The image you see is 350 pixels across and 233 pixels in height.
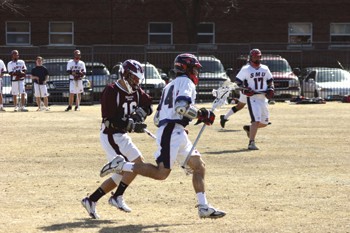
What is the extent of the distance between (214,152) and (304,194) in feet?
17.2

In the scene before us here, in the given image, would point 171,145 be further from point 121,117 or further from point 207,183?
point 207,183

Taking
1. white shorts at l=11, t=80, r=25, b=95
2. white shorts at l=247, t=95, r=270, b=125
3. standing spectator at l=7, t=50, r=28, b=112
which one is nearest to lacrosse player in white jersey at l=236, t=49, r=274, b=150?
white shorts at l=247, t=95, r=270, b=125

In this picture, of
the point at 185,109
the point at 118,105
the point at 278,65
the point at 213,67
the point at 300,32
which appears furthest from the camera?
the point at 300,32

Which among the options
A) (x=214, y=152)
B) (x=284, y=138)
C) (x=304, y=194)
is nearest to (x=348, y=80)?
(x=284, y=138)

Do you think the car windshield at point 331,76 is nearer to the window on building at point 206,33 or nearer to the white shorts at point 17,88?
the white shorts at point 17,88

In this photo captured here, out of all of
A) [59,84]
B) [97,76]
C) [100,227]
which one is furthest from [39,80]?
[100,227]

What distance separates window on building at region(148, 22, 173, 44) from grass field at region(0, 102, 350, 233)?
24.0 meters

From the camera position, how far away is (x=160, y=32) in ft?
150

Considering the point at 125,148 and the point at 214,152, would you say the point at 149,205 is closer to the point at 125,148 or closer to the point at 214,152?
the point at 125,148

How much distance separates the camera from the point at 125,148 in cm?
1028

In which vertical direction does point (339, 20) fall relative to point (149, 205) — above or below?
above

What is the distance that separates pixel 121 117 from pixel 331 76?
25458 mm

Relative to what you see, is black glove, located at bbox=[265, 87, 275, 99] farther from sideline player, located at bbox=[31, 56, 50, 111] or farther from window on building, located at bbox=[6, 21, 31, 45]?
window on building, located at bbox=[6, 21, 31, 45]

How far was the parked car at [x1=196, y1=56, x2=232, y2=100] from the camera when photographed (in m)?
33.9
